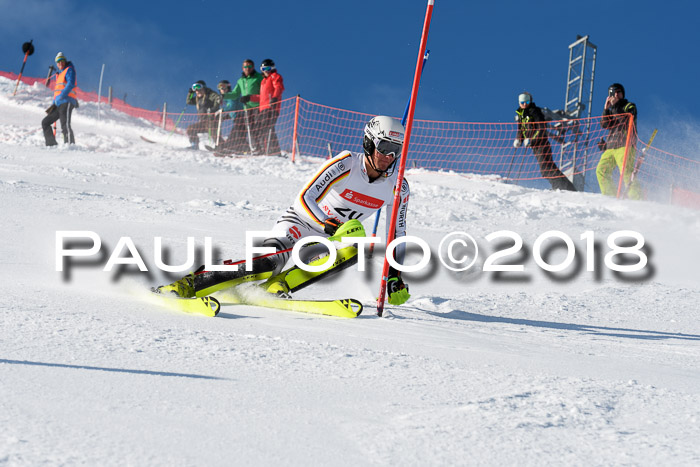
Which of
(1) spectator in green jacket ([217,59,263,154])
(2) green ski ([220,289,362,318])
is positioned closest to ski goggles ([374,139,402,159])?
(2) green ski ([220,289,362,318])

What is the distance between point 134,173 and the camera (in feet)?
38.5

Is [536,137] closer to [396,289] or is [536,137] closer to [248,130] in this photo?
[248,130]

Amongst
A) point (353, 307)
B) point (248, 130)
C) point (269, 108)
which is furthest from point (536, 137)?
point (353, 307)

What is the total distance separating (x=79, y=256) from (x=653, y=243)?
6.92m

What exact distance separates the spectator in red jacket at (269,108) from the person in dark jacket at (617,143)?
6378 mm

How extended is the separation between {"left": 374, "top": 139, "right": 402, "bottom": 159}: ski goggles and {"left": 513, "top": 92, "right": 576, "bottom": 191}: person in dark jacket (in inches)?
360

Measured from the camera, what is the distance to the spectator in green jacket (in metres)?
15.0

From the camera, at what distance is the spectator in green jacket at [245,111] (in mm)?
14992

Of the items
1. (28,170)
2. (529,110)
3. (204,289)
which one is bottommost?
(204,289)

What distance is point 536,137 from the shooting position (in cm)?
1400

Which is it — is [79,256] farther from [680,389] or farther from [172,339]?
[680,389]

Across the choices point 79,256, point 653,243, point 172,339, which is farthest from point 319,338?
point 653,243

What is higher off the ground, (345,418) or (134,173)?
(134,173)

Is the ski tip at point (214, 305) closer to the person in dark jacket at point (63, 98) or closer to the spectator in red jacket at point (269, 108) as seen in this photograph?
the spectator in red jacket at point (269, 108)
